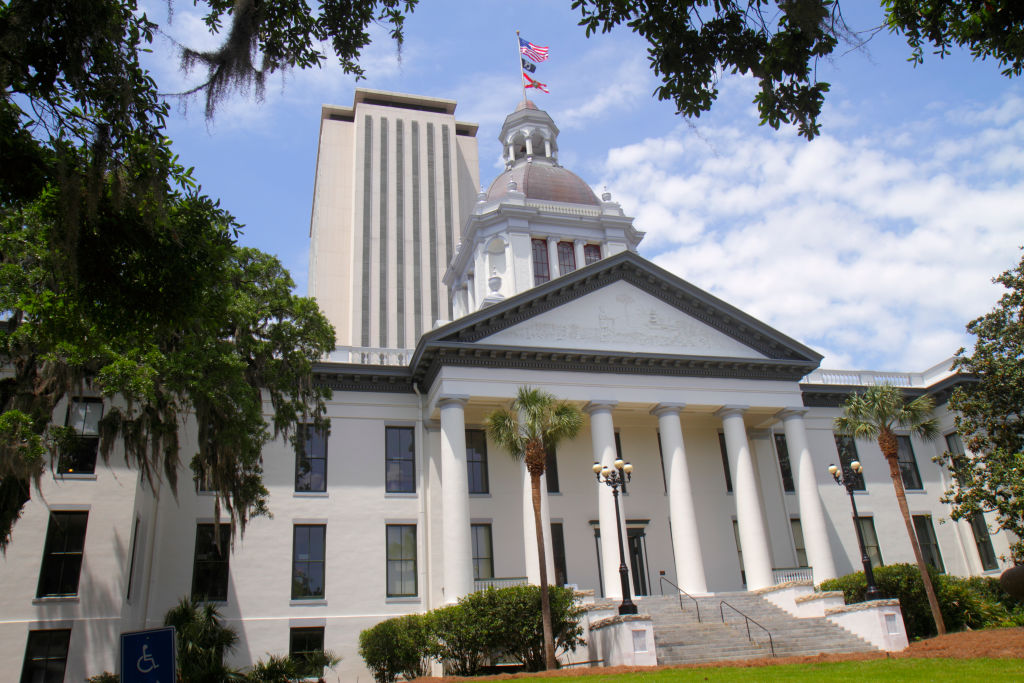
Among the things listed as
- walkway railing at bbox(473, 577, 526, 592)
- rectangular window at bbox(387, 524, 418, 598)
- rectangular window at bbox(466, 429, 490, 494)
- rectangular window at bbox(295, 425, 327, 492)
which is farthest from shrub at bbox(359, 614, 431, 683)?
rectangular window at bbox(466, 429, 490, 494)

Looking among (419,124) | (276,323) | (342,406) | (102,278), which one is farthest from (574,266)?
(419,124)

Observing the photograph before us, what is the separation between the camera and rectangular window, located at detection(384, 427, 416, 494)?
28.2 m

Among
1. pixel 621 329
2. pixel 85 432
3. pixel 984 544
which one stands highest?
pixel 621 329

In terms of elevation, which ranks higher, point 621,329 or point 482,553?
point 621,329

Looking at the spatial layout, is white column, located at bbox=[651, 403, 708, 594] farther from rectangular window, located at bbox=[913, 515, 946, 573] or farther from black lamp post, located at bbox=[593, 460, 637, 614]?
rectangular window, located at bbox=[913, 515, 946, 573]

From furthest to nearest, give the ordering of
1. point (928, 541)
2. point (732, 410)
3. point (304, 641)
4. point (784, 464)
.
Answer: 1. point (784, 464)
2. point (928, 541)
3. point (732, 410)
4. point (304, 641)

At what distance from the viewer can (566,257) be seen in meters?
40.7

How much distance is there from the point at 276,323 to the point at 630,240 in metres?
24.8

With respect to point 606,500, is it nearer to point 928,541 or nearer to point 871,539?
point 871,539

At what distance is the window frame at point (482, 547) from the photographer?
2756cm

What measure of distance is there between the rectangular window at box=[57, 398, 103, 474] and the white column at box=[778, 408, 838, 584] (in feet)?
74.7

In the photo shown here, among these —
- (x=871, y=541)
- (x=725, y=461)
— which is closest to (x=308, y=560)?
(x=725, y=461)

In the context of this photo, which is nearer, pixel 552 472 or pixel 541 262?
pixel 552 472

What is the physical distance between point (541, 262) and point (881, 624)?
23531 millimetres
